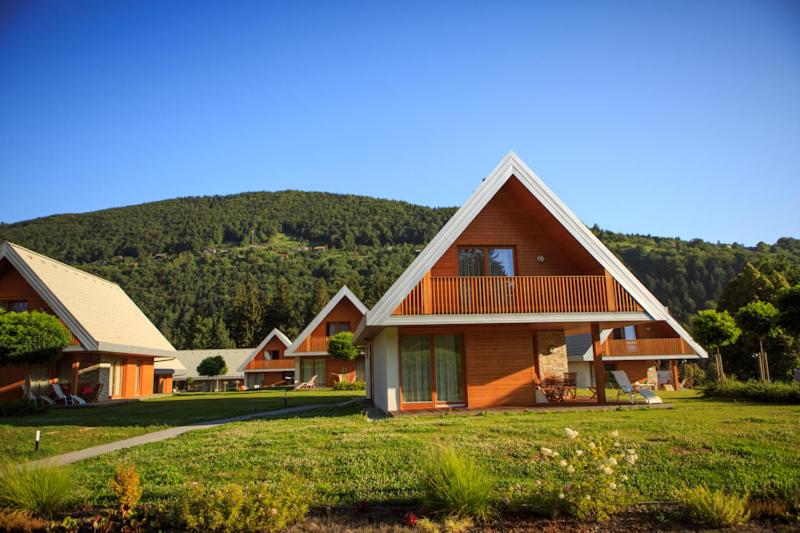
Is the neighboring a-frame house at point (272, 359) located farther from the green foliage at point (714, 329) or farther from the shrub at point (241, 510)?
the shrub at point (241, 510)

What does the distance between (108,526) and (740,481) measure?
714 centimetres

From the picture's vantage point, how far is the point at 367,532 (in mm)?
5273

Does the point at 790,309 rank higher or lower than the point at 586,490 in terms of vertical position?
higher

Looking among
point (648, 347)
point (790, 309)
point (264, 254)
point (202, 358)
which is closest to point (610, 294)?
point (790, 309)

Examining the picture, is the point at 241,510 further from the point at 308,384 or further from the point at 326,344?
the point at 326,344

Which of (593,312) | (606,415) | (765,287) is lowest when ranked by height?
(606,415)

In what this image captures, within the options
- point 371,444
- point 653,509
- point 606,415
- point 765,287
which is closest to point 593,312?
point 606,415

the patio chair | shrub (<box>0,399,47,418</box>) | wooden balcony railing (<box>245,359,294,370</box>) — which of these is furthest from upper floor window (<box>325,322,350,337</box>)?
shrub (<box>0,399,47,418</box>)

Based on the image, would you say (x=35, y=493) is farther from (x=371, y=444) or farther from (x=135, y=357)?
(x=135, y=357)

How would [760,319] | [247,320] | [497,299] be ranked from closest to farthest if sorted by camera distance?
[497,299]
[760,319]
[247,320]

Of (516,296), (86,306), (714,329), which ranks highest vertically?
(86,306)

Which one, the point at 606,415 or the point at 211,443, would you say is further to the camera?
the point at 606,415

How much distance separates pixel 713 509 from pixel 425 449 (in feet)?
14.2

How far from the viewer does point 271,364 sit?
50062mm
